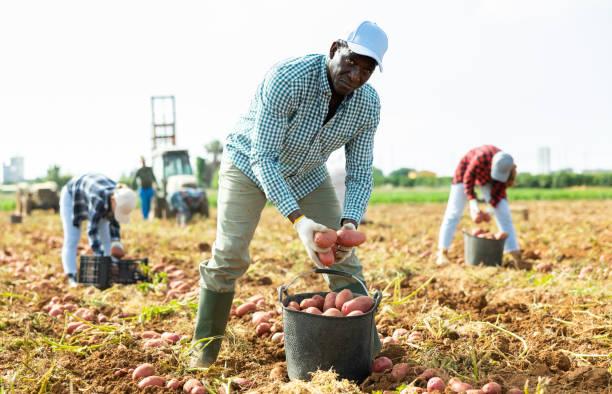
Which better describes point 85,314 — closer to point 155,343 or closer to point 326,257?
point 155,343

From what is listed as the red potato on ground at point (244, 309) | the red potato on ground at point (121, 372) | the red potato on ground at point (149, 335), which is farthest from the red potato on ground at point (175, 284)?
the red potato on ground at point (121, 372)

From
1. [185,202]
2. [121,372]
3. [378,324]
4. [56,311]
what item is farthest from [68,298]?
[185,202]

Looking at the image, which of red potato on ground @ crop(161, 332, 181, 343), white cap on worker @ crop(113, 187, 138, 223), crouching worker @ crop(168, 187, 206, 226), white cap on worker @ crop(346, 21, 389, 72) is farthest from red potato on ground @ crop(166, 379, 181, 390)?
crouching worker @ crop(168, 187, 206, 226)

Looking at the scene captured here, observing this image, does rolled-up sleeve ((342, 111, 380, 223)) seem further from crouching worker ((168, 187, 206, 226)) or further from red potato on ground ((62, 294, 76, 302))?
crouching worker ((168, 187, 206, 226))

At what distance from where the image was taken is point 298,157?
274cm

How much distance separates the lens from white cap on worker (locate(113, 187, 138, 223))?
14.9 ft

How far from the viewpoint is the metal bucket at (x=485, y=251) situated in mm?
5492

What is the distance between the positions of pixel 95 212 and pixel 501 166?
3955 mm

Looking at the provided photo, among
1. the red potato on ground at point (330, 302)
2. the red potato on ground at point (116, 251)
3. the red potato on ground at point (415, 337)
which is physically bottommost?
the red potato on ground at point (415, 337)

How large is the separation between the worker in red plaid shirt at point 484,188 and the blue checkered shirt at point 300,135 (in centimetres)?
292

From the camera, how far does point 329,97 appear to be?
255 centimetres

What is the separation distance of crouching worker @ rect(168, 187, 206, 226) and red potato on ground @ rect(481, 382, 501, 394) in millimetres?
8616

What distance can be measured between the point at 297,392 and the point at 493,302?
235 centimetres

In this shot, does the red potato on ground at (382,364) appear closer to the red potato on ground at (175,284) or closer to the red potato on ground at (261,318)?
the red potato on ground at (261,318)
